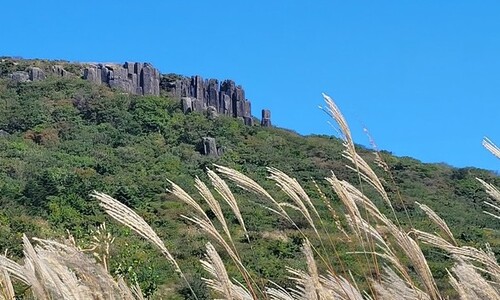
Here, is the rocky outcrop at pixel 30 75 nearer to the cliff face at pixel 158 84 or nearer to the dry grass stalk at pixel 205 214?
the cliff face at pixel 158 84

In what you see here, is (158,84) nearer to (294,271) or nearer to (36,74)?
(36,74)

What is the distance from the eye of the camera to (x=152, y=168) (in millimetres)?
32406

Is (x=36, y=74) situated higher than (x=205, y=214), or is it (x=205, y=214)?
(x=36, y=74)

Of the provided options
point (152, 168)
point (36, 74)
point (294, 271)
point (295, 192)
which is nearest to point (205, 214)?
point (295, 192)

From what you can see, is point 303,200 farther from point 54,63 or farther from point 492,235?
point 54,63

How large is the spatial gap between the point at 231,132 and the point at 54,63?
17631mm

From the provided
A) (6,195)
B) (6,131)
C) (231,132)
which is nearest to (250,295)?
(6,195)

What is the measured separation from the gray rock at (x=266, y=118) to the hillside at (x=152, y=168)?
43 cm

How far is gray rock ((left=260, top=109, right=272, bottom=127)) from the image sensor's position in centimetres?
4578

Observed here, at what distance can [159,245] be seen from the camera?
1.60 metres

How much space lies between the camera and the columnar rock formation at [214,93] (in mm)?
46750

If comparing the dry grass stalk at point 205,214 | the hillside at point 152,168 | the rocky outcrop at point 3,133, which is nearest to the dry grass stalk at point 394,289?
the dry grass stalk at point 205,214

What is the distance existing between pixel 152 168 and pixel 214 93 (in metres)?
16.5

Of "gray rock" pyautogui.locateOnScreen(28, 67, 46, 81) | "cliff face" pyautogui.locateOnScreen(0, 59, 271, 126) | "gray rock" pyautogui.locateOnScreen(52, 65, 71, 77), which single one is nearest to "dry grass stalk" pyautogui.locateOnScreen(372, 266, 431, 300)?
"cliff face" pyautogui.locateOnScreen(0, 59, 271, 126)
